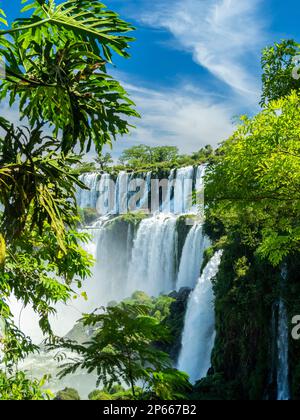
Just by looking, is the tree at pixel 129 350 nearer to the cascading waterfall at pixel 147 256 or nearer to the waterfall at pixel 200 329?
the waterfall at pixel 200 329

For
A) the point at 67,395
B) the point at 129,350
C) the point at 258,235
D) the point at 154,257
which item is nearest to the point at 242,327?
the point at 258,235

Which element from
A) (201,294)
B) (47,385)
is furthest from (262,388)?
(47,385)

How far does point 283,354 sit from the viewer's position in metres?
15.0

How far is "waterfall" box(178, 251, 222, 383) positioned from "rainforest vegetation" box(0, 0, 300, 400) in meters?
5.25

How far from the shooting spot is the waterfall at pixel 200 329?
23.1m

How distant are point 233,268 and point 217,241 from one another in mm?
8244

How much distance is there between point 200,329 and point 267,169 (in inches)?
Result: 690

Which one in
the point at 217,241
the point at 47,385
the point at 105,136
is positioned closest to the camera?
the point at 105,136

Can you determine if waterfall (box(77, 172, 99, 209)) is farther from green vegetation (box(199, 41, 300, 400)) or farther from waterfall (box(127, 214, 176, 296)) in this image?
green vegetation (box(199, 41, 300, 400))

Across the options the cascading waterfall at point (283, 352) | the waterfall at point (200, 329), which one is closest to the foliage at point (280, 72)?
the cascading waterfall at point (283, 352)

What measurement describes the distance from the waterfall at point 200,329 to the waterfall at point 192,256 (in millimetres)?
4521

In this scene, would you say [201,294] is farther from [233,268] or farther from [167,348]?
[233,268]

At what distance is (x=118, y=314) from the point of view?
418 centimetres

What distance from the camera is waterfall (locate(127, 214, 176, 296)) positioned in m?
35.0
